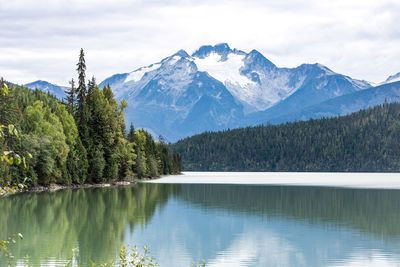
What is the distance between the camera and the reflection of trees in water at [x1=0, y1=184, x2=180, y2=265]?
113ft

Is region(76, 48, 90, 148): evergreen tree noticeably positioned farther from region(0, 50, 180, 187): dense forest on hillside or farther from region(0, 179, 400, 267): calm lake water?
region(0, 179, 400, 267): calm lake water

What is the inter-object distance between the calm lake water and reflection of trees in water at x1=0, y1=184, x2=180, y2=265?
0.06 m

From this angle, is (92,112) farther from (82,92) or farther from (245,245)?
(245,245)

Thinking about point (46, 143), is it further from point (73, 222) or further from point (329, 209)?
point (329, 209)

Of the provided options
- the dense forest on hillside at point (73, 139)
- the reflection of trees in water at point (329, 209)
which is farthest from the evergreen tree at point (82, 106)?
the reflection of trees in water at point (329, 209)

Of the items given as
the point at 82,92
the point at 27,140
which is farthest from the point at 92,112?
the point at 27,140

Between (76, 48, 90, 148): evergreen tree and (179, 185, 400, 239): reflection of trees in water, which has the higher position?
(76, 48, 90, 148): evergreen tree

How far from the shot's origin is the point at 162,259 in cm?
3231

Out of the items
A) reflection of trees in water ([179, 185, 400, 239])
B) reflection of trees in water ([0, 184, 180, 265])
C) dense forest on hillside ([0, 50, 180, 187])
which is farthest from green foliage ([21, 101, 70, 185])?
reflection of trees in water ([179, 185, 400, 239])

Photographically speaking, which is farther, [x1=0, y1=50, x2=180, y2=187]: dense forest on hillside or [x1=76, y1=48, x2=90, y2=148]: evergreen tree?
[x1=76, y1=48, x2=90, y2=148]: evergreen tree

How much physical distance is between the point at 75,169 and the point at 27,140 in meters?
16.7

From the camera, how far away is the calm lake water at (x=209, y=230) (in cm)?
3378

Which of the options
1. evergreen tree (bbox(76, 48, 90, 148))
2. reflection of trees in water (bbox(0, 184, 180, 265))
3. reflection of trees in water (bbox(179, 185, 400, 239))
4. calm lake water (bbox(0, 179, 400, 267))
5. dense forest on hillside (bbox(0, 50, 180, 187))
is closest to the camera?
calm lake water (bbox(0, 179, 400, 267))

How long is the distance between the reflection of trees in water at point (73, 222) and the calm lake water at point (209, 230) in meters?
0.06
